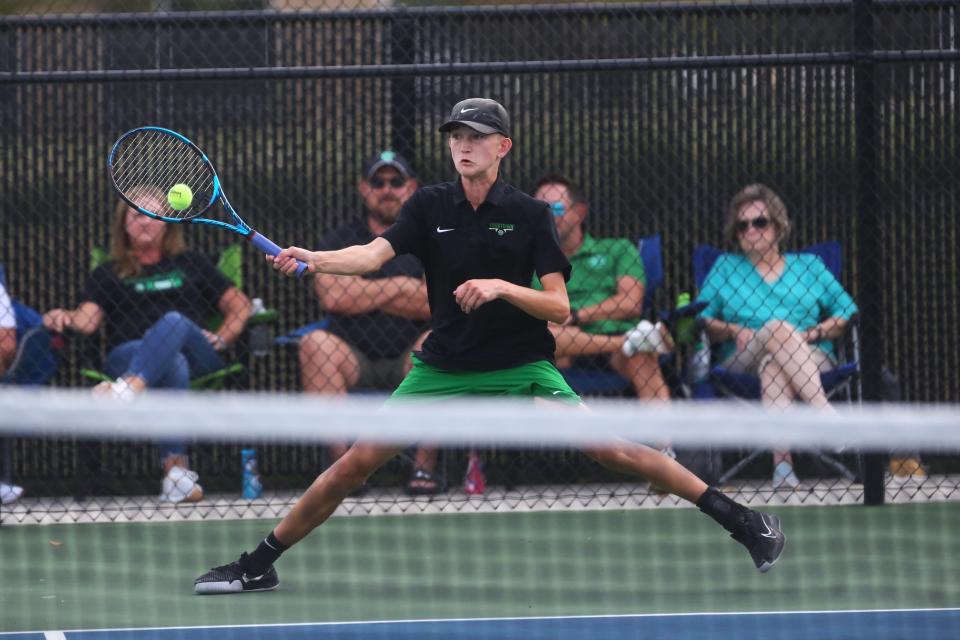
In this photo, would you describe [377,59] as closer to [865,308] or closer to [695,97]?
[695,97]

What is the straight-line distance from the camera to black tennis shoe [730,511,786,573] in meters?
4.67

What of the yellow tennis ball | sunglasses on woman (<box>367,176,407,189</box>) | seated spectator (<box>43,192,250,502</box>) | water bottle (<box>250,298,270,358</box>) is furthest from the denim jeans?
the yellow tennis ball

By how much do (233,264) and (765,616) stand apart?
3353 mm

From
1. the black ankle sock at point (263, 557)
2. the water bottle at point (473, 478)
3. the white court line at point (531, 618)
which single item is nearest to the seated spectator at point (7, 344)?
the water bottle at point (473, 478)

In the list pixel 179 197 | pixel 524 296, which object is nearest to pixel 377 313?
pixel 179 197

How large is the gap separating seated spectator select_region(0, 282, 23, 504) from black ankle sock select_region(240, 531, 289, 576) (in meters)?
2.19

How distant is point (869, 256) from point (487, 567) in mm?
2429

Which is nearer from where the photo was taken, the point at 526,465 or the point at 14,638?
the point at 14,638

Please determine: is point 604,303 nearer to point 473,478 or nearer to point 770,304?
point 770,304

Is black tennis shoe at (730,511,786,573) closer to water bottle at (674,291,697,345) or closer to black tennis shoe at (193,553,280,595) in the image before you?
black tennis shoe at (193,553,280,595)

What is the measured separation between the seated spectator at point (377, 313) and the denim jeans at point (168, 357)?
432 mm

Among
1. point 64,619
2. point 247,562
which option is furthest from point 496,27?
point 64,619

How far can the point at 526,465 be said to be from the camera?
6.89 m

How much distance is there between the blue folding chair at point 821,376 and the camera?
6621mm
